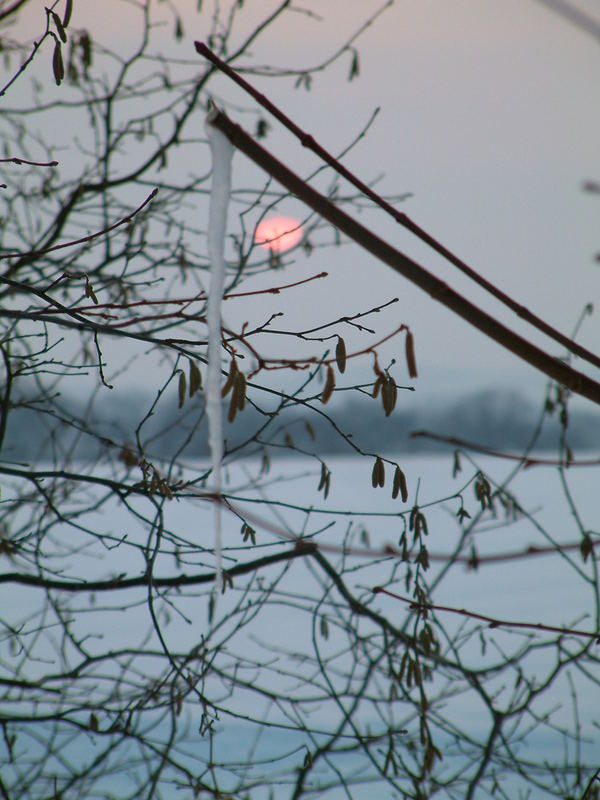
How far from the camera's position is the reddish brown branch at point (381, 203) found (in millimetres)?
Answer: 459

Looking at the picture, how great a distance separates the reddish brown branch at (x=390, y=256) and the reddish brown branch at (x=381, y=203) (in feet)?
0.06

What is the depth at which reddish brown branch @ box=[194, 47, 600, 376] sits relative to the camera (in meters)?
0.46

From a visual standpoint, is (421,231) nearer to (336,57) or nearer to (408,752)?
(336,57)

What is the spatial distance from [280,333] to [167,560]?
1.22 metres

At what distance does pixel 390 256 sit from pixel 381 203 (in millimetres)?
45

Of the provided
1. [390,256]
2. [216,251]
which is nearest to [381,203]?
[390,256]

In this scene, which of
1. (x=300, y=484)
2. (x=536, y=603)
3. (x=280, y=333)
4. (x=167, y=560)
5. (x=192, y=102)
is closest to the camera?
(x=280, y=333)

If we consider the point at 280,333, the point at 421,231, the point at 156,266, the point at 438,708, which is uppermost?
the point at 156,266

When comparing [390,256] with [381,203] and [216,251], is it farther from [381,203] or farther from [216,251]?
[216,251]

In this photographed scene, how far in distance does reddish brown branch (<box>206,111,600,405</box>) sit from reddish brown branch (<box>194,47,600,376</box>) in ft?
0.06

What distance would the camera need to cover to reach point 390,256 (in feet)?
1.46

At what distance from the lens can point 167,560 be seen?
2123 mm

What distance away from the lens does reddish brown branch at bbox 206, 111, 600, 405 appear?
44 centimetres

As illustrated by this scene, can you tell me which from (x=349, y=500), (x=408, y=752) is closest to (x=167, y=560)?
(x=349, y=500)
